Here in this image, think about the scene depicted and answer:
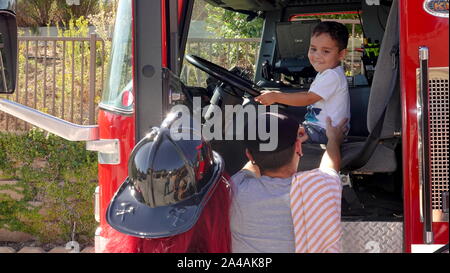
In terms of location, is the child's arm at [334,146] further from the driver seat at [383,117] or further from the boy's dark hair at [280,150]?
the boy's dark hair at [280,150]

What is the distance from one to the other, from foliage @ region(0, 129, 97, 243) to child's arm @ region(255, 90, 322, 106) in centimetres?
384

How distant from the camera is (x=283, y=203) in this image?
7.84ft

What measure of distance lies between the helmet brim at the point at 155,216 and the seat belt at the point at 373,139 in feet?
2.80

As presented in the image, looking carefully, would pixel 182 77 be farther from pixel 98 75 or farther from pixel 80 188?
pixel 98 75

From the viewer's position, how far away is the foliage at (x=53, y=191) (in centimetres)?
657

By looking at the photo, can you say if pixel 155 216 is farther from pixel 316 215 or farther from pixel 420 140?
pixel 420 140

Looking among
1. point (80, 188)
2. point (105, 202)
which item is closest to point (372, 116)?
point (105, 202)

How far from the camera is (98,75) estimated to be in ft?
25.4

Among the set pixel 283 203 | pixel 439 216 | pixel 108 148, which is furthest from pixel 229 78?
pixel 439 216

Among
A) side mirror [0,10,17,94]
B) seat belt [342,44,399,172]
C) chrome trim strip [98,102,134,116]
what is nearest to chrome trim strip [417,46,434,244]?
seat belt [342,44,399,172]

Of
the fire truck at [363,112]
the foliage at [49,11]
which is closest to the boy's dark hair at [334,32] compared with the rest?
the fire truck at [363,112]

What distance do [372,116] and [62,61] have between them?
535 cm

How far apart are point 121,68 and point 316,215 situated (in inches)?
54.1

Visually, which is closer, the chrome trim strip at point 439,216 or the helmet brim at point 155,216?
the helmet brim at point 155,216
